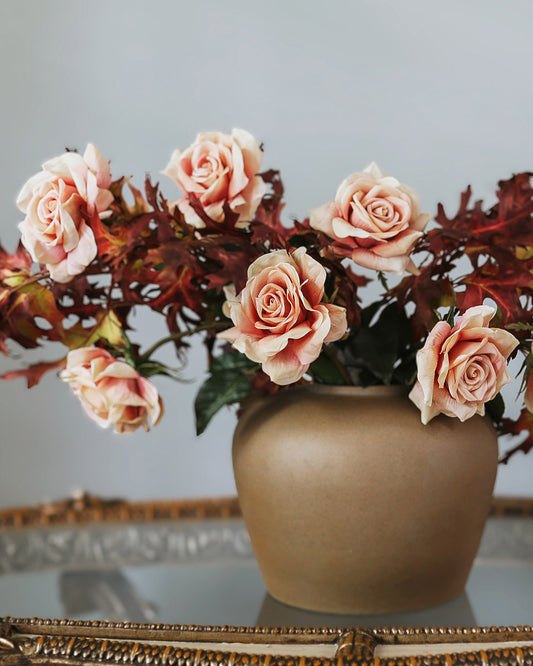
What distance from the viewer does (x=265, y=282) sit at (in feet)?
1.57

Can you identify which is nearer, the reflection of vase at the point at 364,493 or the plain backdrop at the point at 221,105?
the reflection of vase at the point at 364,493

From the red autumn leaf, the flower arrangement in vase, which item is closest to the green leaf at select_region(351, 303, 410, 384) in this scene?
the flower arrangement in vase

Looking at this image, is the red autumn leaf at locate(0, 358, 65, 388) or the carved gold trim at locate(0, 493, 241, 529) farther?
the carved gold trim at locate(0, 493, 241, 529)

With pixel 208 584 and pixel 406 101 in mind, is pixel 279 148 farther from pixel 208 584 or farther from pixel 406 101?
pixel 208 584

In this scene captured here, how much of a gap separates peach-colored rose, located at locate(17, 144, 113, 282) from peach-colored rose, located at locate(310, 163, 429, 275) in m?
0.15

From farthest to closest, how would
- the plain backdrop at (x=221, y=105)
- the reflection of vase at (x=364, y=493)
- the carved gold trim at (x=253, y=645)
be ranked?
the plain backdrop at (x=221, y=105) < the reflection of vase at (x=364, y=493) < the carved gold trim at (x=253, y=645)

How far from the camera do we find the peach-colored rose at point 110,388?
55 centimetres

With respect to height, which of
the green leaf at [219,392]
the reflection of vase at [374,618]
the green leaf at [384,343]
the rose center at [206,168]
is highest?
the rose center at [206,168]

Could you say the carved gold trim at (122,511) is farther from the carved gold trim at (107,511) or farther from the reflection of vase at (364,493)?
the reflection of vase at (364,493)

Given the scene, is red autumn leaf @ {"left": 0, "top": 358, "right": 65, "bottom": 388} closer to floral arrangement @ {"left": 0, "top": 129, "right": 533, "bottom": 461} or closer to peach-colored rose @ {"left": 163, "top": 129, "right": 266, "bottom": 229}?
floral arrangement @ {"left": 0, "top": 129, "right": 533, "bottom": 461}

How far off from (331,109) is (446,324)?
0.97 m

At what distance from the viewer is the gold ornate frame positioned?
42 centimetres

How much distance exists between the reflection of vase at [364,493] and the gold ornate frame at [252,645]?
0.09m

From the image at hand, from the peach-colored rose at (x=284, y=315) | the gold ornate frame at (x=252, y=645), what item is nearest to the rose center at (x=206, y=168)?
the peach-colored rose at (x=284, y=315)
